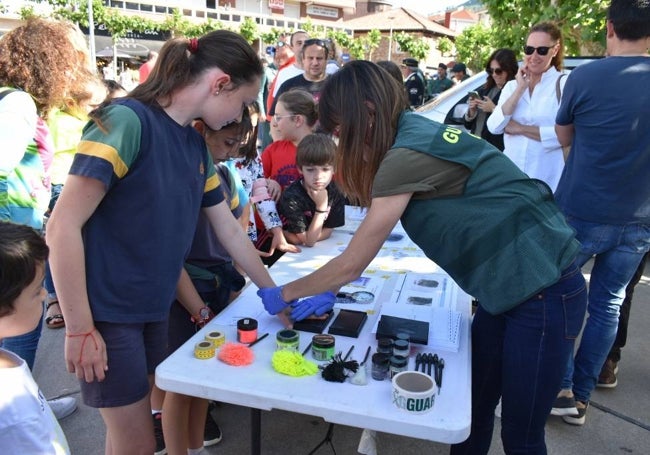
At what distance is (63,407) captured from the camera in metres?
2.35

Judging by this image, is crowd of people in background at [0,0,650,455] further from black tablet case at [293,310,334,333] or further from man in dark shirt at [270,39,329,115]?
man in dark shirt at [270,39,329,115]

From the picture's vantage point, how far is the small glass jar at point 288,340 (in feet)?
4.65

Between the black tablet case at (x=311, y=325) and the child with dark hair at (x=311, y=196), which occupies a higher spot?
the child with dark hair at (x=311, y=196)

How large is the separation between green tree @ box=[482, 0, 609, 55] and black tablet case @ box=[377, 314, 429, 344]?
4167 millimetres

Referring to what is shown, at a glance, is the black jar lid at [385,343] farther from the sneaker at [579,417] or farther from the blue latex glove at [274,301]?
the sneaker at [579,417]

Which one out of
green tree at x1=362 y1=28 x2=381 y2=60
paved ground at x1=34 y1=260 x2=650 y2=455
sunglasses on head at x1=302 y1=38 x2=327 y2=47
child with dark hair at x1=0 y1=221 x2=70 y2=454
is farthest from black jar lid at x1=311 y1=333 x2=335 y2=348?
green tree at x1=362 y1=28 x2=381 y2=60

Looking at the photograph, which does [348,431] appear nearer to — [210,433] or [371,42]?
[210,433]

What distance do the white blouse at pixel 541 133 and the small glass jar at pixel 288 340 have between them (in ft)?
6.94

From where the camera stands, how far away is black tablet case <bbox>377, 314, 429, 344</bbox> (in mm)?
1500

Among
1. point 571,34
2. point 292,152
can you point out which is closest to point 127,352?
point 292,152

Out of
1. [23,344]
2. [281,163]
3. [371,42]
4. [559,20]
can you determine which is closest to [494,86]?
[559,20]

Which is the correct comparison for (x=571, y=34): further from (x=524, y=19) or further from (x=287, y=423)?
(x=287, y=423)

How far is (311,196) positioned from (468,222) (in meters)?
1.32

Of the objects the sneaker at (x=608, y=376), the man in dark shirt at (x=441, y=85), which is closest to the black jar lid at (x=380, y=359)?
the sneaker at (x=608, y=376)
